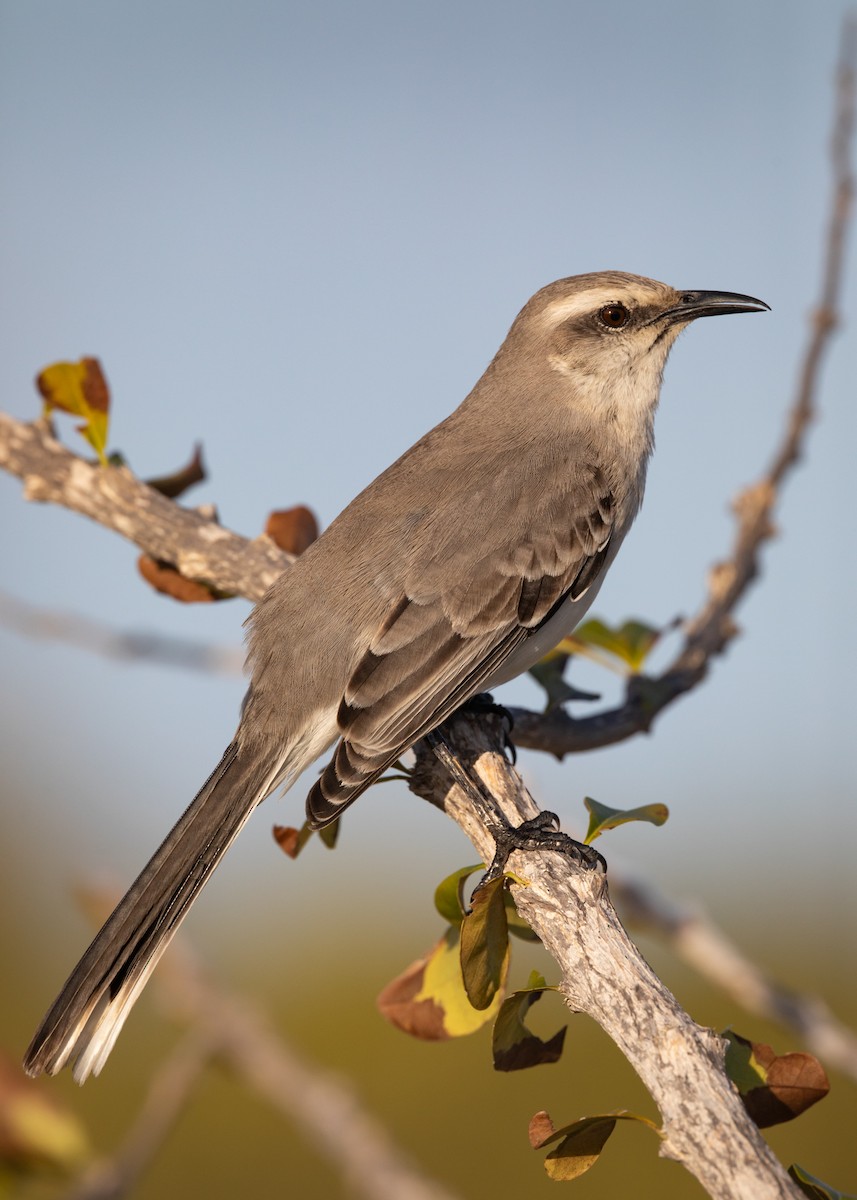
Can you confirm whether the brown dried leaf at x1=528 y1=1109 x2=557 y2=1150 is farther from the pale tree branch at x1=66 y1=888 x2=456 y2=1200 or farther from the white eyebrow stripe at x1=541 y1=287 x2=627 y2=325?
the white eyebrow stripe at x1=541 y1=287 x2=627 y2=325

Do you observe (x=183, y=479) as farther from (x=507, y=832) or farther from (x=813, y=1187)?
(x=813, y=1187)

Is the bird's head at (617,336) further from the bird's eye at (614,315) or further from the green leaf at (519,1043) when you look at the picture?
the green leaf at (519,1043)

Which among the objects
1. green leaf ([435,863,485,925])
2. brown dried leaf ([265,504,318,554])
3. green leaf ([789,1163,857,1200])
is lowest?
green leaf ([789,1163,857,1200])

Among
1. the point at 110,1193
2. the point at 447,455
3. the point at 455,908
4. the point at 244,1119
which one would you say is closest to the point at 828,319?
the point at 447,455

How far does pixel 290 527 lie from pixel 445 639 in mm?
1075

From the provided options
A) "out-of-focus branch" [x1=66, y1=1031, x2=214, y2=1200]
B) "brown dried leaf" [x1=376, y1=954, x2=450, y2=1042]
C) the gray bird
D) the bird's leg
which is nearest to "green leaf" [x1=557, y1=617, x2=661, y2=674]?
the gray bird

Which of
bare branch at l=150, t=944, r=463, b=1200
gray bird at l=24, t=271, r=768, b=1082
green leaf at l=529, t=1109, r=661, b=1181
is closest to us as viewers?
green leaf at l=529, t=1109, r=661, b=1181

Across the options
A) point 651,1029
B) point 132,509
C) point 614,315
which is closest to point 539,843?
point 651,1029

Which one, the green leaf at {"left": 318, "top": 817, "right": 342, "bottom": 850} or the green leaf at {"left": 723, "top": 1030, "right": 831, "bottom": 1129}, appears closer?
the green leaf at {"left": 723, "top": 1030, "right": 831, "bottom": 1129}

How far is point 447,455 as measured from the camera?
16.0 ft

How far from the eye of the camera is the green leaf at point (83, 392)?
4.40 metres

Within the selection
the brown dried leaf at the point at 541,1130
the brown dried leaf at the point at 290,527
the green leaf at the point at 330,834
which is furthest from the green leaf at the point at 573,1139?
the brown dried leaf at the point at 290,527

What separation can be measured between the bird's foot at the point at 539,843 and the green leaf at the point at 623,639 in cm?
102

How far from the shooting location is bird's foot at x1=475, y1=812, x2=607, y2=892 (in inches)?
133
